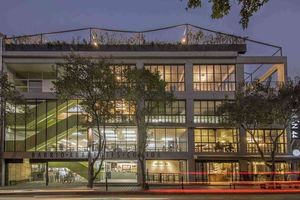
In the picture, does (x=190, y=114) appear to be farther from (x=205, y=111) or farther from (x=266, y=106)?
(x=266, y=106)

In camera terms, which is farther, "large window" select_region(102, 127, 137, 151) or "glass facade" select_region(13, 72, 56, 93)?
"glass facade" select_region(13, 72, 56, 93)

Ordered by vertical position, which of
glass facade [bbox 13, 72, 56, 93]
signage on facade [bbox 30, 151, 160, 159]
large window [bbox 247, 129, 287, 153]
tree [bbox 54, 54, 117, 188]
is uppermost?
glass facade [bbox 13, 72, 56, 93]

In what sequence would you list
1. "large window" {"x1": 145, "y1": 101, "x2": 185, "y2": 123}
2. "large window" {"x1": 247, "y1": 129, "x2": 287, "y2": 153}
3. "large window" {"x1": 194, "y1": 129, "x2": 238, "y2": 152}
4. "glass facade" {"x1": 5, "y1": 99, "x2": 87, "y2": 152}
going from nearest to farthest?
Answer: 1. "glass facade" {"x1": 5, "y1": 99, "x2": 87, "y2": 152}
2. "large window" {"x1": 247, "y1": 129, "x2": 287, "y2": 153}
3. "large window" {"x1": 194, "y1": 129, "x2": 238, "y2": 152}
4. "large window" {"x1": 145, "y1": 101, "x2": 185, "y2": 123}

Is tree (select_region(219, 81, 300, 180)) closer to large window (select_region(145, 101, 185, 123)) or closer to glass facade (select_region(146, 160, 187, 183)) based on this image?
large window (select_region(145, 101, 185, 123))

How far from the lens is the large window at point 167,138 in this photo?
50750 mm

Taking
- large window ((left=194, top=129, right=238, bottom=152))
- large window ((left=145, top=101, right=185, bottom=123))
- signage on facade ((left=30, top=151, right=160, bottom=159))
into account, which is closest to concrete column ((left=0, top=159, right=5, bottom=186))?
signage on facade ((left=30, top=151, right=160, bottom=159))

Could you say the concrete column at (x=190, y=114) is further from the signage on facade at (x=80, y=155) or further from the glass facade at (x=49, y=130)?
the glass facade at (x=49, y=130)

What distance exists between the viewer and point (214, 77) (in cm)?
5184

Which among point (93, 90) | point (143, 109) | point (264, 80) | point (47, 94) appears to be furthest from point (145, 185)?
point (264, 80)

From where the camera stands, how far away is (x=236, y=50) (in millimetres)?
51969

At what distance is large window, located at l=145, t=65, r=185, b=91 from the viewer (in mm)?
51875

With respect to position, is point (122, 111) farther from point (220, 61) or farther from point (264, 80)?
point (264, 80)

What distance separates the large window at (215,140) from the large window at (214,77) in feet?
14.6

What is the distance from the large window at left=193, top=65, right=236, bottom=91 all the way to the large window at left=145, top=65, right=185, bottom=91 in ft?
4.80
